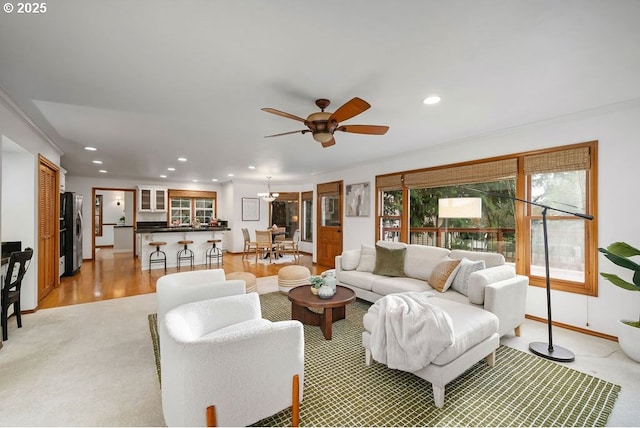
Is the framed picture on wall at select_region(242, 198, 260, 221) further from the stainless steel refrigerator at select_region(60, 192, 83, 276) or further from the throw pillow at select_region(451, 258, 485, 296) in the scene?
the throw pillow at select_region(451, 258, 485, 296)

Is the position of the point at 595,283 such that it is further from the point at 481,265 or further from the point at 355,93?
the point at 355,93

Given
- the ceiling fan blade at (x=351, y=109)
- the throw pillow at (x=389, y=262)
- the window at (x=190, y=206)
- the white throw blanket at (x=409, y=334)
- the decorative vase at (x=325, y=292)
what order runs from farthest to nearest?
the window at (x=190, y=206)
the throw pillow at (x=389, y=262)
the decorative vase at (x=325, y=292)
the ceiling fan blade at (x=351, y=109)
the white throw blanket at (x=409, y=334)

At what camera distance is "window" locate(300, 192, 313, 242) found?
31.3 ft

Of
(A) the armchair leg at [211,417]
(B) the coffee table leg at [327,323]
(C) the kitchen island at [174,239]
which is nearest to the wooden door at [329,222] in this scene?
(C) the kitchen island at [174,239]

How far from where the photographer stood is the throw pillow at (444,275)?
3.25 m

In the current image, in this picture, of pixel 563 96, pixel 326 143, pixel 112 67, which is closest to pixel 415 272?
pixel 326 143

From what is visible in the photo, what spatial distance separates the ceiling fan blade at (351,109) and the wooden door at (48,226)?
434 centimetres

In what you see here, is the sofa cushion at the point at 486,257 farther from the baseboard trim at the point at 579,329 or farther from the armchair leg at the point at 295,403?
the armchair leg at the point at 295,403

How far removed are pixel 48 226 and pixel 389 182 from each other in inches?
230

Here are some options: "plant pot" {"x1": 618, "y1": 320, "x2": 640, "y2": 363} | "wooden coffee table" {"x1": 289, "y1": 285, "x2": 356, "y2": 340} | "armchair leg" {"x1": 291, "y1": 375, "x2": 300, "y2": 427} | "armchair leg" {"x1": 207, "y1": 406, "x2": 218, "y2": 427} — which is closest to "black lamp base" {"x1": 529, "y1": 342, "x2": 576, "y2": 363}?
"plant pot" {"x1": 618, "y1": 320, "x2": 640, "y2": 363}

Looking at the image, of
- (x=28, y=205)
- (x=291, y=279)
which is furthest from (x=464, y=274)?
(x=28, y=205)

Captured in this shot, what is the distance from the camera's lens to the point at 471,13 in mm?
1605

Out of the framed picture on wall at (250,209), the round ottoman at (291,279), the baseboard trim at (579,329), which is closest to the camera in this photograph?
the baseboard trim at (579,329)

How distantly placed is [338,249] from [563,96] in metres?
5.00
